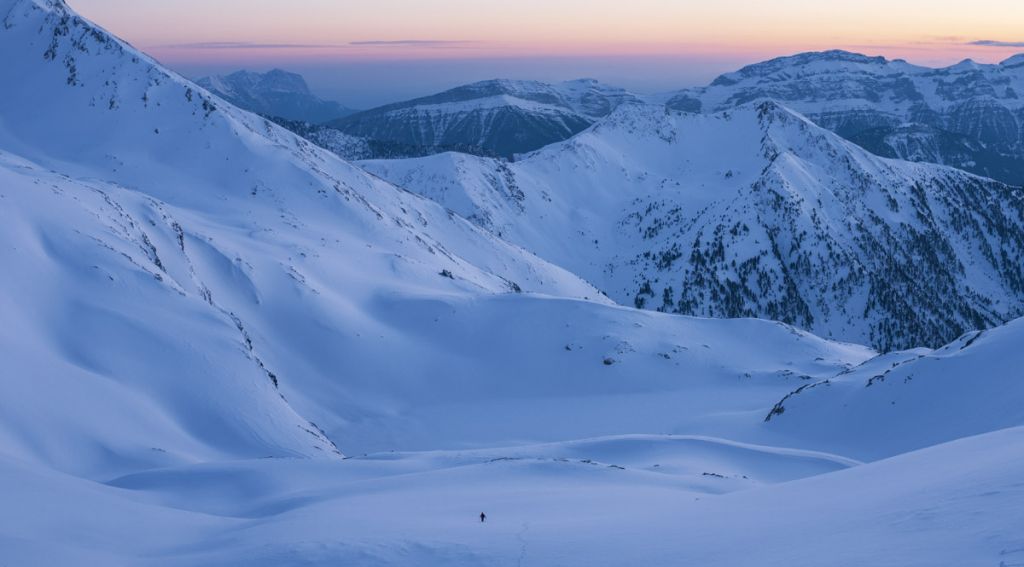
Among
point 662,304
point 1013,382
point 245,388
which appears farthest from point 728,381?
point 662,304

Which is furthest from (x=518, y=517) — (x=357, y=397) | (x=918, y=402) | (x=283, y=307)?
(x=283, y=307)

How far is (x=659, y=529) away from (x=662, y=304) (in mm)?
161580

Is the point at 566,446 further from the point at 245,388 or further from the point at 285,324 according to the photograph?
the point at 285,324

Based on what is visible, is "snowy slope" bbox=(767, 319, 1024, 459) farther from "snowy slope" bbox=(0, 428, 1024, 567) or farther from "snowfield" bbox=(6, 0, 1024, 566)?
"snowy slope" bbox=(0, 428, 1024, 567)

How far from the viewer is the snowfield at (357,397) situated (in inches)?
673

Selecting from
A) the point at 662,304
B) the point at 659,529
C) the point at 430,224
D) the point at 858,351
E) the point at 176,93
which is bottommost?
the point at 662,304

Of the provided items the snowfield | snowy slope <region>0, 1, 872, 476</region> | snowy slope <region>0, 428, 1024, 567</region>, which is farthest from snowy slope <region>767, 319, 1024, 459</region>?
snowy slope <region>0, 428, 1024, 567</region>

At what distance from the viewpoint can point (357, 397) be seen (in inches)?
2323

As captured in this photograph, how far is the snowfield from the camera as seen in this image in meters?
17.1

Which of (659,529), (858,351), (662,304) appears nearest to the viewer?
(659,529)

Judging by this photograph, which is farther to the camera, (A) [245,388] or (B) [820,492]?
(A) [245,388]

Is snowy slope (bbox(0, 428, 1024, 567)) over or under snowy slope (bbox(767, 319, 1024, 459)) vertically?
over

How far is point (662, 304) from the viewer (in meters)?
176

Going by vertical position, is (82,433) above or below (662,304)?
above
